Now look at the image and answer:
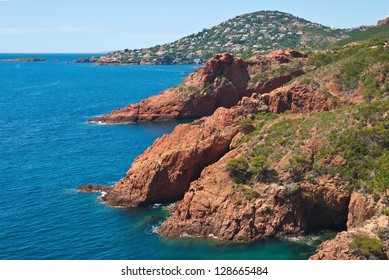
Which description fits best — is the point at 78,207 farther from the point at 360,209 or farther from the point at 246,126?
the point at 360,209

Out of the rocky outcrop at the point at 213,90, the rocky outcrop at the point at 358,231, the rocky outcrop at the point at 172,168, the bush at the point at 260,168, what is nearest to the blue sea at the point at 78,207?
the rocky outcrop at the point at 172,168

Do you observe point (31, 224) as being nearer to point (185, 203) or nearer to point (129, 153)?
point (185, 203)

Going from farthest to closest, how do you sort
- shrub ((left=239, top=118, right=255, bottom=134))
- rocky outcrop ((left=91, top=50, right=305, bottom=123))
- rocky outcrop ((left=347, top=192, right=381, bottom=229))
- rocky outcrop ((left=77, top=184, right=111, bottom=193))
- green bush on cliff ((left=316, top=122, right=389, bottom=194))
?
1. rocky outcrop ((left=91, top=50, right=305, bottom=123))
2. rocky outcrop ((left=77, top=184, right=111, bottom=193))
3. shrub ((left=239, top=118, right=255, bottom=134))
4. green bush on cliff ((left=316, top=122, right=389, bottom=194))
5. rocky outcrop ((left=347, top=192, right=381, bottom=229))

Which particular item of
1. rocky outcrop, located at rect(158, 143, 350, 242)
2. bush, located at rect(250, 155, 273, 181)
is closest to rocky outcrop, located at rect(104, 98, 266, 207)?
rocky outcrop, located at rect(158, 143, 350, 242)

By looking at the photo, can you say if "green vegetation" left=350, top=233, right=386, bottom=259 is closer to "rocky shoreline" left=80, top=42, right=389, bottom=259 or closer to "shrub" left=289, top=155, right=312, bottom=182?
"rocky shoreline" left=80, top=42, right=389, bottom=259

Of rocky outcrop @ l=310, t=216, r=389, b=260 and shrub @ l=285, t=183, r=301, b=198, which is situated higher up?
shrub @ l=285, t=183, r=301, b=198

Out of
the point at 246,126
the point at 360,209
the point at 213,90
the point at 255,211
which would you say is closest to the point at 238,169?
the point at 255,211

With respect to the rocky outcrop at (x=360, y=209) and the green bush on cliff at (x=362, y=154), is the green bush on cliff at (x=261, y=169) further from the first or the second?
the rocky outcrop at (x=360, y=209)
